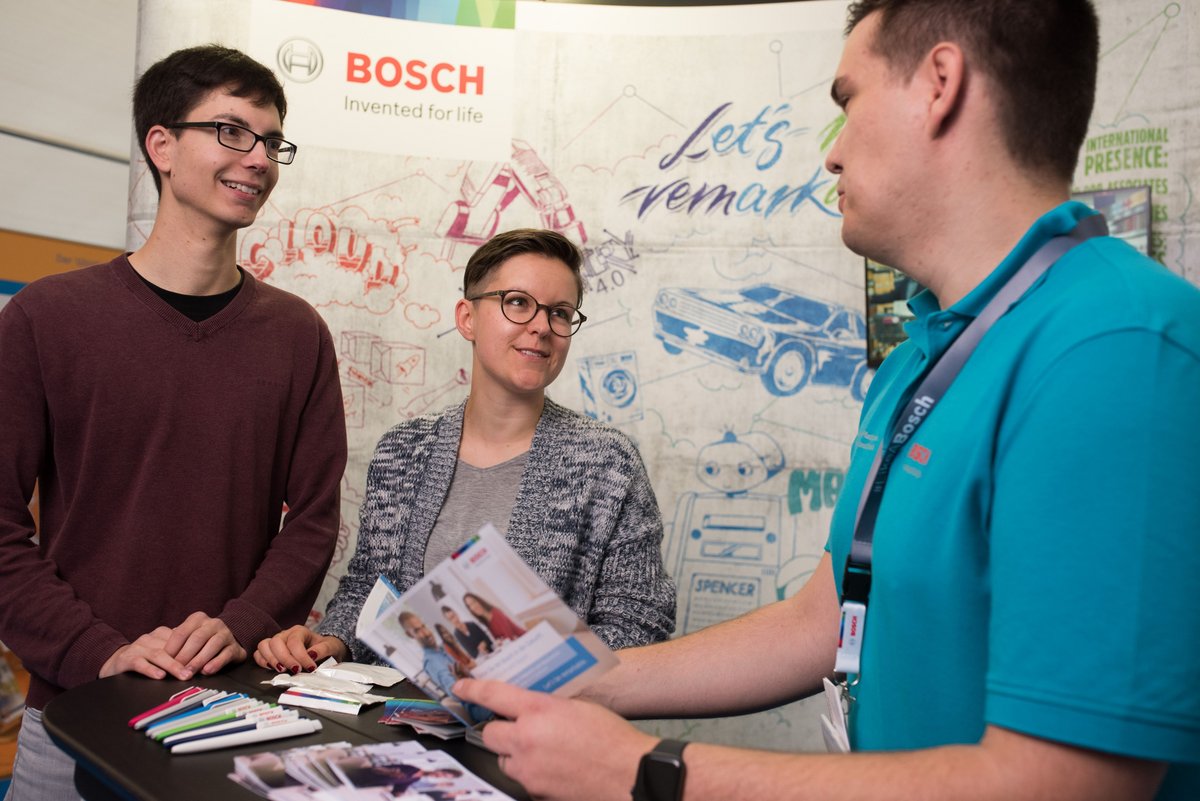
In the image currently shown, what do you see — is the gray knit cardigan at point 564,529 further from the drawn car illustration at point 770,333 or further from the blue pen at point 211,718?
the drawn car illustration at point 770,333

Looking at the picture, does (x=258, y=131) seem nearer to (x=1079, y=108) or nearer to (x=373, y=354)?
(x=373, y=354)

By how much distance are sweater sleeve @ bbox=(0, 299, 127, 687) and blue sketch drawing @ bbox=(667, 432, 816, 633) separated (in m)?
2.48

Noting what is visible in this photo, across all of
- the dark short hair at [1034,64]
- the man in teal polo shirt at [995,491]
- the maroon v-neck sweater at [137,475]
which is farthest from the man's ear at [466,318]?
the dark short hair at [1034,64]

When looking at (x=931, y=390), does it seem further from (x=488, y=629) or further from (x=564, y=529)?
(x=564, y=529)

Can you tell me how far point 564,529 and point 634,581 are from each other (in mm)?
227

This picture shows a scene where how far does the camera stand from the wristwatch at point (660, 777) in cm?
108

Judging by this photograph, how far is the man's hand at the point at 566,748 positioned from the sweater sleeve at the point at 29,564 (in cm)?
135

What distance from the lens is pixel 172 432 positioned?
7.91 ft

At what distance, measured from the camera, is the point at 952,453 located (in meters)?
1.09

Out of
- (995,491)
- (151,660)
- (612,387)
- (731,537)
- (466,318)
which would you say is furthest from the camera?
(612,387)

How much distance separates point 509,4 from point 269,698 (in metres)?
3.43

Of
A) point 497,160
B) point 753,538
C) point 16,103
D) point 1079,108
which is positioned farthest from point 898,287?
point 16,103

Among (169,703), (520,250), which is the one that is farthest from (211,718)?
(520,250)

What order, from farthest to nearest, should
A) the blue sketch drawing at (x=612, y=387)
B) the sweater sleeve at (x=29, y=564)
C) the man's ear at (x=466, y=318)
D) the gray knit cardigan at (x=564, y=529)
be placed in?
the blue sketch drawing at (x=612, y=387) → the man's ear at (x=466, y=318) → the gray knit cardigan at (x=564, y=529) → the sweater sleeve at (x=29, y=564)
